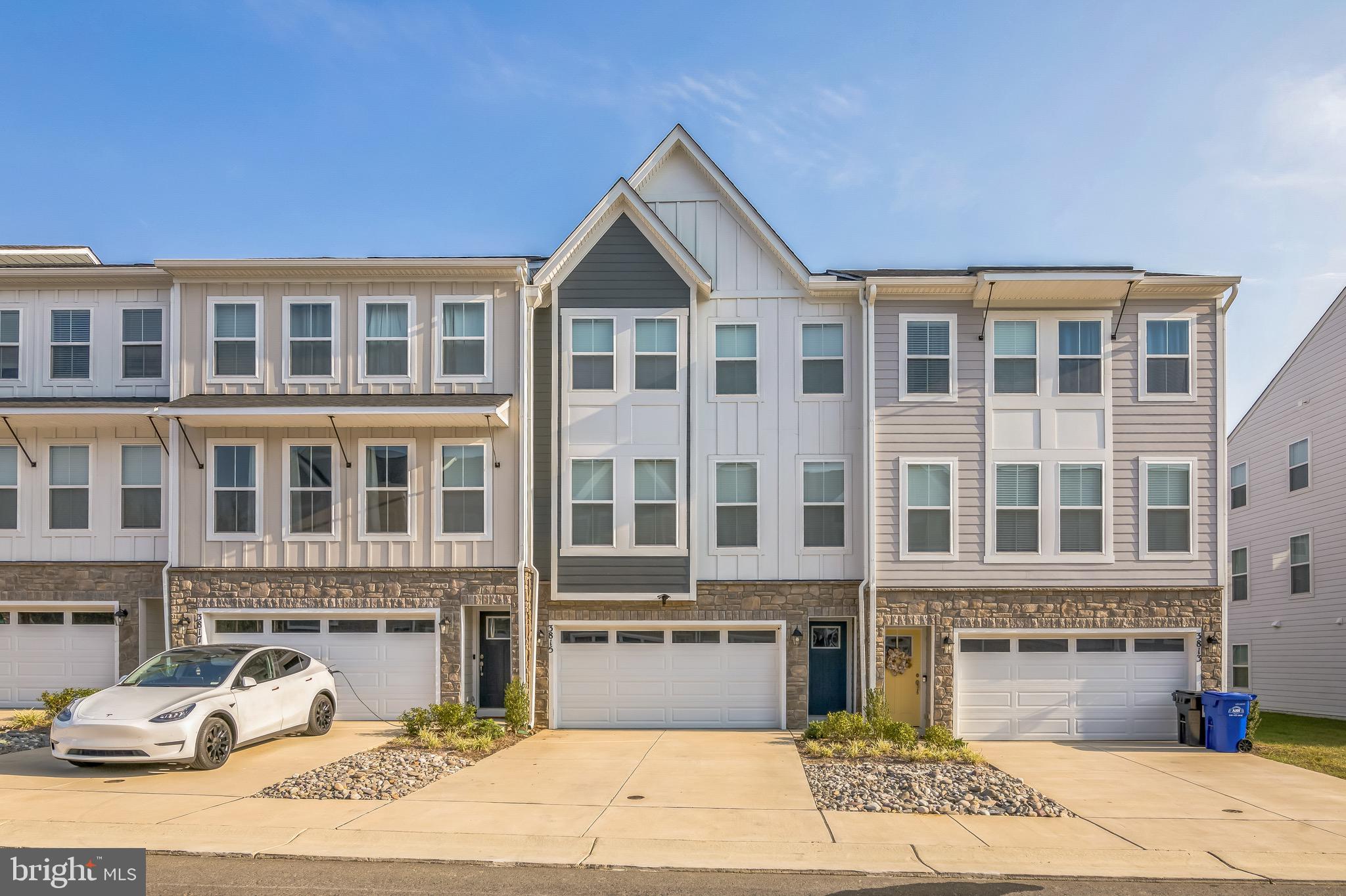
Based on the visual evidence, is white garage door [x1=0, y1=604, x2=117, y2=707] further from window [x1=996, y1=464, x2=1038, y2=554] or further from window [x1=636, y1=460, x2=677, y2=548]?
window [x1=996, y1=464, x2=1038, y2=554]

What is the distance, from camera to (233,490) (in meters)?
16.3

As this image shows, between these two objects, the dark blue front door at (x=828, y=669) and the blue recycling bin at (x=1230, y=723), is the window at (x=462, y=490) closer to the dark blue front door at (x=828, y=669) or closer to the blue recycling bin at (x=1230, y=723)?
the dark blue front door at (x=828, y=669)

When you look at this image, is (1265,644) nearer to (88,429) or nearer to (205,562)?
(205,562)

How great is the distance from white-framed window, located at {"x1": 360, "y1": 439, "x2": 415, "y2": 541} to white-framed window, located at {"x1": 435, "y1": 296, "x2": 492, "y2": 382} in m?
1.58

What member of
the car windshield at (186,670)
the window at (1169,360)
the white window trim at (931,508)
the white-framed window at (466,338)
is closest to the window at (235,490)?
the car windshield at (186,670)

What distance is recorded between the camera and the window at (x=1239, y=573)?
24.3 metres

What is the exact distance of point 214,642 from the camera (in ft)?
54.5

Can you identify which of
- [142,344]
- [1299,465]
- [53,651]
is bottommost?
[53,651]

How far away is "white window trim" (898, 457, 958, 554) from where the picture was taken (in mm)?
16062

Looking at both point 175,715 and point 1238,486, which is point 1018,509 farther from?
point 175,715

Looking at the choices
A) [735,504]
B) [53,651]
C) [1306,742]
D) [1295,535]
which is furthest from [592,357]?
[1295,535]

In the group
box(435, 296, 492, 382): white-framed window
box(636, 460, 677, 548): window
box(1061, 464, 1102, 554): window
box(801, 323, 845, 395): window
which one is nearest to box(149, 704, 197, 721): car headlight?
box(435, 296, 492, 382): white-framed window

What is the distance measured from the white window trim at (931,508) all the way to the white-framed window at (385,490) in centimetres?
830

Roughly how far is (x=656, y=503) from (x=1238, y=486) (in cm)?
1736
